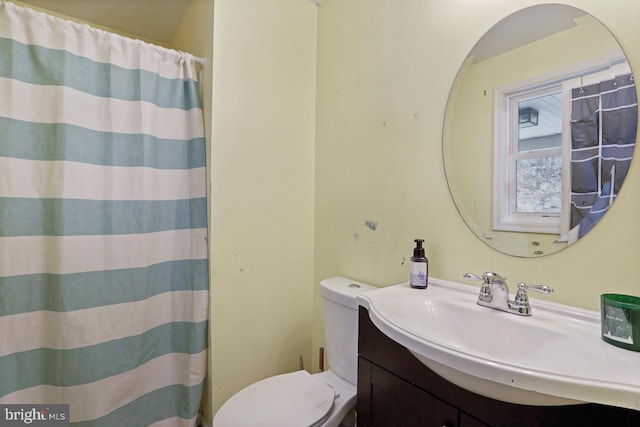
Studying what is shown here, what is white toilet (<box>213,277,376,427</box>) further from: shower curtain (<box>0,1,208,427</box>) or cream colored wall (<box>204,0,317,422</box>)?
shower curtain (<box>0,1,208,427</box>)

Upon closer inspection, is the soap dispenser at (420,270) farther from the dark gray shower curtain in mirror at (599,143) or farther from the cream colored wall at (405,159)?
the dark gray shower curtain in mirror at (599,143)

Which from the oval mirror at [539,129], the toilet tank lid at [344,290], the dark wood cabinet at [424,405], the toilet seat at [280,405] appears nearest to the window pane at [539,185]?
the oval mirror at [539,129]

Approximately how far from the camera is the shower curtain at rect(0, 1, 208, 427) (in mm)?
1110

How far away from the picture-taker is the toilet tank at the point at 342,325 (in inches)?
45.9

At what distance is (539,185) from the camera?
86 cm

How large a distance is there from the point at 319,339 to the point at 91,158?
133cm

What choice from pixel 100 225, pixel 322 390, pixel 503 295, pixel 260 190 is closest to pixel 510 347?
pixel 503 295

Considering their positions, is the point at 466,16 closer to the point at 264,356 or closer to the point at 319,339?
the point at 319,339

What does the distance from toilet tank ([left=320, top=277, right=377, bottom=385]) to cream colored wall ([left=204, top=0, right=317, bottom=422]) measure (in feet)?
1.23

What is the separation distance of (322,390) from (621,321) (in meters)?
0.92

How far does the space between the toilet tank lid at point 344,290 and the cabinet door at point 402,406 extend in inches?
11.3

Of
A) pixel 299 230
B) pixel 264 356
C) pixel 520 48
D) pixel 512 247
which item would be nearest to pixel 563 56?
pixel 520 48

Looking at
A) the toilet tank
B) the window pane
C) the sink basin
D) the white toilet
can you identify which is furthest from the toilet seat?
the window pane

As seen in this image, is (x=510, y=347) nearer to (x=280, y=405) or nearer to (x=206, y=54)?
(x=280, y=405)
